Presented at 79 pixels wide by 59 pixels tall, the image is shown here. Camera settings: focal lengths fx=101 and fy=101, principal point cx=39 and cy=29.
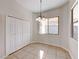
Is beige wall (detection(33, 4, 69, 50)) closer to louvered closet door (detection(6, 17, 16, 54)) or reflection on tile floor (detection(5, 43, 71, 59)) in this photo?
reflection on tile floor (detection(5, 43, 71, 59))

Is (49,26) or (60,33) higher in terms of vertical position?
(49,26)

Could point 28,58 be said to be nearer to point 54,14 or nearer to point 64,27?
point 64,27

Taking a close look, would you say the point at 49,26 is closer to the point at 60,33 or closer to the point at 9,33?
the point at 60,33

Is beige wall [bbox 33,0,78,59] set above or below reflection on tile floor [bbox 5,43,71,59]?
above

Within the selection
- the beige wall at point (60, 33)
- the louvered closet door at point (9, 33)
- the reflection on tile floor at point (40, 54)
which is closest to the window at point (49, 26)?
the beige wall at point (60, 33)

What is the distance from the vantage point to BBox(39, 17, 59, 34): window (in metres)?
7.75

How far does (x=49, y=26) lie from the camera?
27.2 feet

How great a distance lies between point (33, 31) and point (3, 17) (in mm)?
5126

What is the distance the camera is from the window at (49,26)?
25.4ft

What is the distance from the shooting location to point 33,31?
930 cm

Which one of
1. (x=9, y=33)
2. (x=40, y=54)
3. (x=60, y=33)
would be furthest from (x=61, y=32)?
(x=9, y=33)

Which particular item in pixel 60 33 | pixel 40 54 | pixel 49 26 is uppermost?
pixel 49 26

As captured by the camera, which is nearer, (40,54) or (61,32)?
(40,54)

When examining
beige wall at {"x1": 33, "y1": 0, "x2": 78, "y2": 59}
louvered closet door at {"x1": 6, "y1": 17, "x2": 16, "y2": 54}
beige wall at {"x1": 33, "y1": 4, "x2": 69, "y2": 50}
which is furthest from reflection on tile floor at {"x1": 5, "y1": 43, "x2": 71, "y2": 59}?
beige wall at {"x1": 33, "y1": 4, "x2": 69, "y2": 50}
